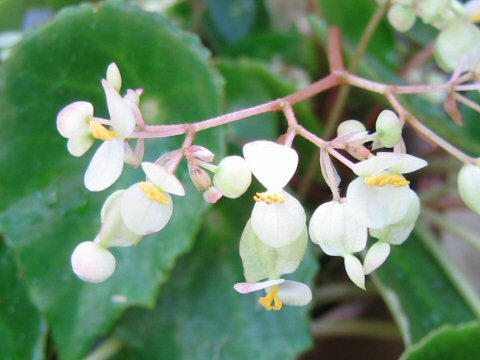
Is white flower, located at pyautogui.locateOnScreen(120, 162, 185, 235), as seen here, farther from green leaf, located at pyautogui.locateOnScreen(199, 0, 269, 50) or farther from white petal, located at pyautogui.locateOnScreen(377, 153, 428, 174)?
green leaf, located at pyautogui.locateOnScreen(199, 0, 269, 50)

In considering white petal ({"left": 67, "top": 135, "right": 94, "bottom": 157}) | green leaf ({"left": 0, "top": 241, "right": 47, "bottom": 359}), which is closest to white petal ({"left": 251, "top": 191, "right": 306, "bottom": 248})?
white petal ({"left": 67, "top": 135, "right": 94, "bottom": 157})

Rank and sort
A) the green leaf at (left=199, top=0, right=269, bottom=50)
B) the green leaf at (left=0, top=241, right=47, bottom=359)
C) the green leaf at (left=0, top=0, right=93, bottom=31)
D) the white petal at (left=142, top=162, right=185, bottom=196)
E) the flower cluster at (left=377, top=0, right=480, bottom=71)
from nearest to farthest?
the white petal at (left=142, top=162, right=185, bottom=196) → the flower cluster at (left=377, top=0, right=480, bottom=71) → the green leaf at (left=0, top=241, right=47, bottom=359) → the green leaf at (left=0, top=0, right=93, bottom=31) → the green leaf at (left=199, top=0, right=269, bottom=50)

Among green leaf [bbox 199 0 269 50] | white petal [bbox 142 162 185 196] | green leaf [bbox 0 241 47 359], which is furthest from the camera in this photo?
green leaf [bbox 199 0 269 50]

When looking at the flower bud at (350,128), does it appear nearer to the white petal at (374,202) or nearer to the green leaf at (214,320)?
the white petal at (374,202)

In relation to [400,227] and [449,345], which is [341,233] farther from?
[449,345]

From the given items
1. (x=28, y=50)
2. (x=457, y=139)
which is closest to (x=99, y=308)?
(x=28, y=50)

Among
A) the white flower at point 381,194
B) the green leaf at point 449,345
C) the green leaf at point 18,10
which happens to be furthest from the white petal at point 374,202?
the green leaf at point 18,10

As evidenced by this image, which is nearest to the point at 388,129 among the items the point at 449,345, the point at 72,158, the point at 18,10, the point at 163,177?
the point at 163,177
